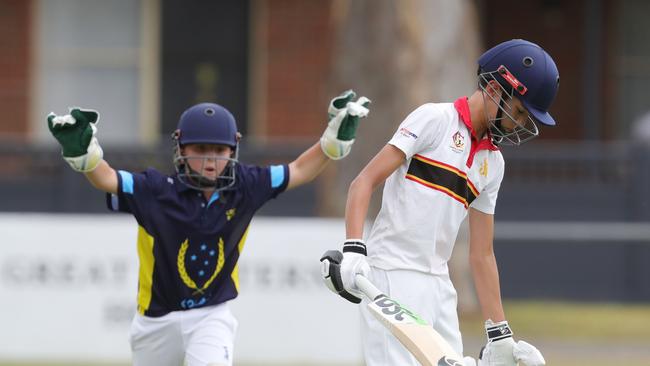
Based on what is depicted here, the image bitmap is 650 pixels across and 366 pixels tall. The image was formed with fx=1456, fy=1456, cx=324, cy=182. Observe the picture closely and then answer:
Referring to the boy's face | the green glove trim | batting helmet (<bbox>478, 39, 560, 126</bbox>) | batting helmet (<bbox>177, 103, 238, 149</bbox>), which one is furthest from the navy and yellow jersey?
batting helmet (<bbox>478, 39, 560, 126</bbox>)

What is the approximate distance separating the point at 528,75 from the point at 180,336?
2.04m

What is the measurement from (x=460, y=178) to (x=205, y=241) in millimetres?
1339

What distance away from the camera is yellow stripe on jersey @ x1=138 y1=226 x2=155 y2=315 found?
665cm

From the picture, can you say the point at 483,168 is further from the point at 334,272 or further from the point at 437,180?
the point at 334,272

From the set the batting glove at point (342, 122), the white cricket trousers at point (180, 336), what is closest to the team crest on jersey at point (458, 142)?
the batting glove at point (342, 122)

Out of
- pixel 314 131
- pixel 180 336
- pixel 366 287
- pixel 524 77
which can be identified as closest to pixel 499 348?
pixel 366 287

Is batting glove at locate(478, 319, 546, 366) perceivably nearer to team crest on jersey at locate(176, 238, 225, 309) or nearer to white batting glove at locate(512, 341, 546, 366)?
white batting glove at locate(512, 341, 546, 366)

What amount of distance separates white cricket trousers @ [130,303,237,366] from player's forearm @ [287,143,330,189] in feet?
2.29

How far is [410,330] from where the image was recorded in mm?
5504

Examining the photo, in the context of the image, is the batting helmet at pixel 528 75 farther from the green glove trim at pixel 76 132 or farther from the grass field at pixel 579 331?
the grass field at pixel 579 331

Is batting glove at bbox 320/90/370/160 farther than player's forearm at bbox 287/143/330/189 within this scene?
No

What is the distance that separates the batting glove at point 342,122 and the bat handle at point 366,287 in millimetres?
1123

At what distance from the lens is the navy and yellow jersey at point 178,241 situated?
6605 mm

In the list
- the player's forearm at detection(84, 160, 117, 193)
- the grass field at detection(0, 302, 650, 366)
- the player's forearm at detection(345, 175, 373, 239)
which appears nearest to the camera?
the player's forearm at detection(345, 175, 373, 239)
